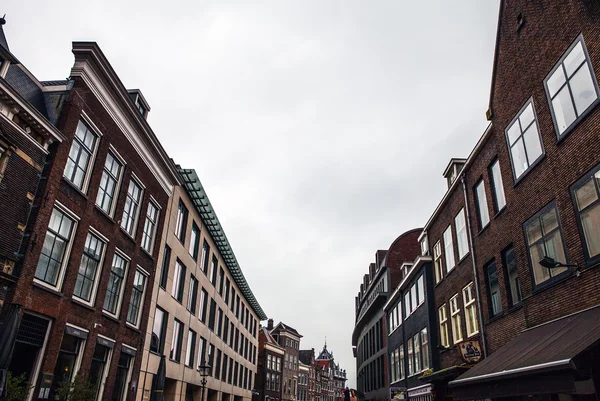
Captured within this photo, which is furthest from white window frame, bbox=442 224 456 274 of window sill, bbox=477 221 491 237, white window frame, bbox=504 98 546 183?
white window frame, bbox=504 98 546 183

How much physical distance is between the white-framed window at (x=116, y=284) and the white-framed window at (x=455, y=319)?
573 inches

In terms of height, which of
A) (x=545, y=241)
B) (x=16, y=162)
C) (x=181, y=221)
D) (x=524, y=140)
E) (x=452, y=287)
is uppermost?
(x=181, y=221)

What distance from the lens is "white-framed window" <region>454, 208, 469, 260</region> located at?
1939 centimetres

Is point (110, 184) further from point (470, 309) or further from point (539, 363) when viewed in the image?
point (539, 363)

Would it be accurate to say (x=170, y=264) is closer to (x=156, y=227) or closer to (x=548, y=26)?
(x=156, y=227)

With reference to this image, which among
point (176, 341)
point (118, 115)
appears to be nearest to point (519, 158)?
point (118, 115)

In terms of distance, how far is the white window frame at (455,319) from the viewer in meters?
19.6

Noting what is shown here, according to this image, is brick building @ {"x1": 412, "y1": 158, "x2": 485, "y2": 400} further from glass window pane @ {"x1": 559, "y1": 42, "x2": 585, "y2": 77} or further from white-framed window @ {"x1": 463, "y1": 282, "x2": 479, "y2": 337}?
glass window pane @ {"x1": 559, "y1": 42, "x2": 585, "y2": 77}

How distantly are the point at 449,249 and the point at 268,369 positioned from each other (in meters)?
54.9

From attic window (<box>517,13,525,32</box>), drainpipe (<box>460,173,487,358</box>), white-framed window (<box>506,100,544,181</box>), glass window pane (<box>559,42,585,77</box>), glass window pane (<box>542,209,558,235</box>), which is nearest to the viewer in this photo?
glass window pane (<box>559,42,585,77</box>)

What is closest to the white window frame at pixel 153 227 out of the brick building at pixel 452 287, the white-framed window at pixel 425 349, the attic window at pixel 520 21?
the brick building at pixel 452 287

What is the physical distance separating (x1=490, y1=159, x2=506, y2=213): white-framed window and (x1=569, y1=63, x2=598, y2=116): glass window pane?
5210 millimetres

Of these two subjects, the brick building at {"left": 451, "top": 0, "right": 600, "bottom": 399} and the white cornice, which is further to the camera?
the white cornice

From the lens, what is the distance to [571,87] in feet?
35.3
